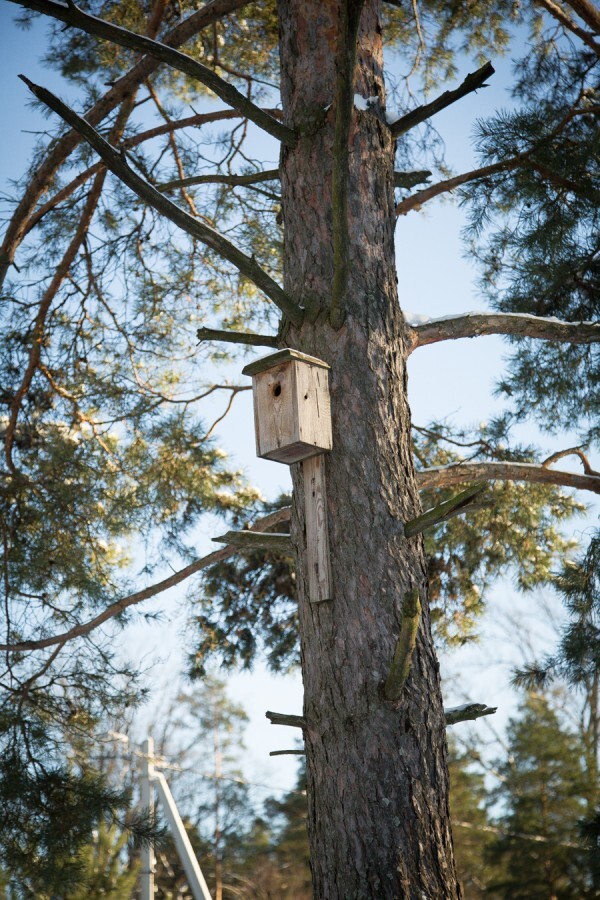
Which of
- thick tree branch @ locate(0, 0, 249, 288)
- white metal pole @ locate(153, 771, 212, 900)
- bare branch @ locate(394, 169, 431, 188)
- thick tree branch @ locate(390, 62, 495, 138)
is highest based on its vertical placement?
thick tree branch @ locate(0, 0, 249, 288)

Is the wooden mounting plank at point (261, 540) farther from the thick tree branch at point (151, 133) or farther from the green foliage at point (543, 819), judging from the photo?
the green foliage at point (543, 819)

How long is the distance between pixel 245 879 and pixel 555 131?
11322 millimetres

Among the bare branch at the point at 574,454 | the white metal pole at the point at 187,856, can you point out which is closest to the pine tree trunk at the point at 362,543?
the bare branch at the point at 574,454

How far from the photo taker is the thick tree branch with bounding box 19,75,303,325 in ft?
7.84

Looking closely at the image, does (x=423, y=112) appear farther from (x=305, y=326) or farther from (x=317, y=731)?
(x=317, y=731)

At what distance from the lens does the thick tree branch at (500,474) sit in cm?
387

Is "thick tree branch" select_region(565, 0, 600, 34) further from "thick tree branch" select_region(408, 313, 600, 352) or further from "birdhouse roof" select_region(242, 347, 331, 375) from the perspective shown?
"birdhouse roof" select_region(242, 347, 331, 375)

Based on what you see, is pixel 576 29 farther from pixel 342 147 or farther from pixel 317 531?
pixel 317 531

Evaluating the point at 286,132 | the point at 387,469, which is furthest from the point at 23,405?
the point at 387,469

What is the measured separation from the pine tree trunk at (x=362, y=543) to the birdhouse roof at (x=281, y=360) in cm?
9

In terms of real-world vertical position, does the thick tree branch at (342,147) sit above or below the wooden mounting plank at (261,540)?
above

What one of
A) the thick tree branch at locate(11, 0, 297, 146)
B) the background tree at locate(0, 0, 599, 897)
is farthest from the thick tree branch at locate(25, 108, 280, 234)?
the thick tree branch at locate(11, 0, 297, 146)

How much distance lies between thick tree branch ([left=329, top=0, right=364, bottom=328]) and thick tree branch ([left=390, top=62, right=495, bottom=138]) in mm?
444

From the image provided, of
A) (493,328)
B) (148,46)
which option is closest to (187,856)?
(493,328)
